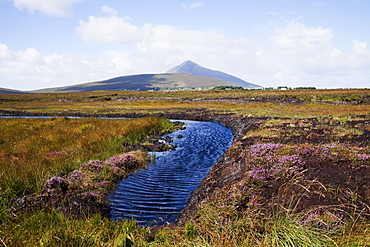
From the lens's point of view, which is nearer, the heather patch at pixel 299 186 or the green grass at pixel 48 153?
the heather patch at pixel 299 186

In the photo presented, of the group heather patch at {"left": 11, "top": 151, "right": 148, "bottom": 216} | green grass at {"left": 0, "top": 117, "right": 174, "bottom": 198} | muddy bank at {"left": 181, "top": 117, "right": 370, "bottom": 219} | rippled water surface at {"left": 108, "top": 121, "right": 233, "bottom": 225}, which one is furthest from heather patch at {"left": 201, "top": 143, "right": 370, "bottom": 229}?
green grass at {"left": 0, "top": 117, "right": 174, "bottom": 198}

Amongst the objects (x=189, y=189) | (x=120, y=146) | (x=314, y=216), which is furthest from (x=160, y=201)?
(x=120, y=146)

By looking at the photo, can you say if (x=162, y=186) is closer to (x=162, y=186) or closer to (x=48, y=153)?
(x=162, y=186)

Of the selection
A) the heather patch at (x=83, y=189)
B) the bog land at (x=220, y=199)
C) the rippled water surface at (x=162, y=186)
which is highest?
the bog land at (x=220, y=199)

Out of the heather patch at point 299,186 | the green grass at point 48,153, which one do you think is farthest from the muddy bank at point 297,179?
the green grass at point 48,153

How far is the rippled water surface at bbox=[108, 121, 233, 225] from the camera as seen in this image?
441 inches

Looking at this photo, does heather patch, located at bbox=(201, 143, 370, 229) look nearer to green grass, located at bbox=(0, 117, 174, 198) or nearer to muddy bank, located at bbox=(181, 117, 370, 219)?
muddy bank, located at bbox=(181, 117, 370, 219)

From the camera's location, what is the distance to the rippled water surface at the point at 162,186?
36.7ft

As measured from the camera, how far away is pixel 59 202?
1063cm

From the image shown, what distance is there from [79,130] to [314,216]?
27317 millimetres

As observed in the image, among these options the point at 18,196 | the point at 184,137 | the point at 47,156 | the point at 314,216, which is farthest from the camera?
the point at 184,137

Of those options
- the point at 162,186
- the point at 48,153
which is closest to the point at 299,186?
the point at 162,186

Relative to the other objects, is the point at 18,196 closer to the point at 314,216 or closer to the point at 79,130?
the point at 314,216

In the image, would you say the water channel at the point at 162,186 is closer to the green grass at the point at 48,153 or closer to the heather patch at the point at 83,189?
the heather patch at the point at 83,189
